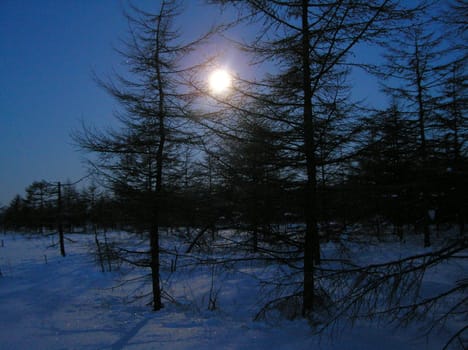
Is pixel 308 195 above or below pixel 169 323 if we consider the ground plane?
above

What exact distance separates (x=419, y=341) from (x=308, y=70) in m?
5.37

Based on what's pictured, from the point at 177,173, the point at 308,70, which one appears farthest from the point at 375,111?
the point at 177,173

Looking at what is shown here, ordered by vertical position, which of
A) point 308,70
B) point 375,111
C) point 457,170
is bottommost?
point 457,170

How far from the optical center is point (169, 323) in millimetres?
7203

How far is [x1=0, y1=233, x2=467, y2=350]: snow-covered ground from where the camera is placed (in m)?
5.01

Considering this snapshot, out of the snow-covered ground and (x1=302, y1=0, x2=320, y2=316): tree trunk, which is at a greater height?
(x1=302, y1=0, x2=320, y2=316): tree trunk

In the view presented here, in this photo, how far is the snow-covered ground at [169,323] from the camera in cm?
501

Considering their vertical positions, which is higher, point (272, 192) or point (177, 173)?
point (177, 173)

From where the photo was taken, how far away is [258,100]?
5.15m

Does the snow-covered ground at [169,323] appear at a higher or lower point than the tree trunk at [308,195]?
lower

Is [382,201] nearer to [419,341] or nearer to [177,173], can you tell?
[419,341]

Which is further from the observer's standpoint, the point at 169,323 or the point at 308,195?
the point at 169,323

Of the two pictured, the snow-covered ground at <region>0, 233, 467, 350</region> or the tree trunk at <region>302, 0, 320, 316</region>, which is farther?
the tree trunk at <region>302, 0, 320, 316</region>

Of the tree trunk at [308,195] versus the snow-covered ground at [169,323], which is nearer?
the snow-covered ground at [169,323]
